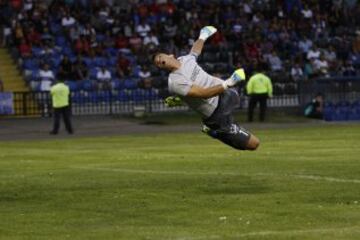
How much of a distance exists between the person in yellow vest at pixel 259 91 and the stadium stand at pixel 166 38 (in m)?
1.87

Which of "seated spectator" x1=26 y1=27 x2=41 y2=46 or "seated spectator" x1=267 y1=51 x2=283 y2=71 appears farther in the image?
"seated spectator" x1=267 y1=51 x2=283 y2=71

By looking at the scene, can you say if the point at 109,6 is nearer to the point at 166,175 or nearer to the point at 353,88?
the point at 353,88

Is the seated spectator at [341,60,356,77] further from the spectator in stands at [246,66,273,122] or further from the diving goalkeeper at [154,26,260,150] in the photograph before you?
the diving goalkeeper at [154,26,260,150]

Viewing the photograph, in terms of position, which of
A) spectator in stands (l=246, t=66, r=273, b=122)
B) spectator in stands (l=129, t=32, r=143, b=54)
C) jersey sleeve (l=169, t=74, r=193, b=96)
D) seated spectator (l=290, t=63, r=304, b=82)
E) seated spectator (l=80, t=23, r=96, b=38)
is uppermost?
seated spectator (l=80, t=23, r=96, b=38)

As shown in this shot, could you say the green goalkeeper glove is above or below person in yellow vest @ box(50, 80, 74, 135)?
above

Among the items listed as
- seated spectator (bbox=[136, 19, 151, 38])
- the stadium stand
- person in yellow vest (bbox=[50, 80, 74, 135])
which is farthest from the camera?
seated spectator (bbox=[136, 19, 151, 38])

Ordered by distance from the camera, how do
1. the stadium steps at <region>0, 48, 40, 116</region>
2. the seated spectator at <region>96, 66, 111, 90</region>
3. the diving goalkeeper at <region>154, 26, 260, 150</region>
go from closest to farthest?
the diving goalkeeper at <region>154, 26, 260, 150</region> → the seated spectator at <region>96, 66, 111, 90</region> → the stadium steps at <region>0, 48, 40, 116</region>

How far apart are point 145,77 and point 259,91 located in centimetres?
528

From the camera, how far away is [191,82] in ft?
48.1

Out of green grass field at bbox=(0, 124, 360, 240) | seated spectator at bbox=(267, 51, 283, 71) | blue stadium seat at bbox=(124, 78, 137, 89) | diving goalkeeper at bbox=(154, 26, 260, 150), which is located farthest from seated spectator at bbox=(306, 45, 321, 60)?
diving goalkeeper at bbox=(154, 26, 260, 150)

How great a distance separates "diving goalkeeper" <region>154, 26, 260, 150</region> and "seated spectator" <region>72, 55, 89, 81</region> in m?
25.3

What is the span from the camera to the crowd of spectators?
41.2 m

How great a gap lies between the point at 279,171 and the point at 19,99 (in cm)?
2315

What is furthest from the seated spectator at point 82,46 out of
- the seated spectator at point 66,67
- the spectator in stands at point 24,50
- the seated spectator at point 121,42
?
the spectator in stands at point 24,50
